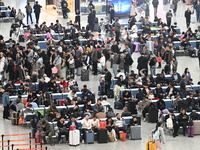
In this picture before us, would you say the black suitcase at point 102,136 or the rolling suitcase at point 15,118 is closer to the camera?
the black suitcase at point 102,136

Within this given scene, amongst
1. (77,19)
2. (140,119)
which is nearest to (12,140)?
(140,119)

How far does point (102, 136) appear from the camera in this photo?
98.1ft

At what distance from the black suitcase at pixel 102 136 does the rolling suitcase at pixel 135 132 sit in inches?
45.3

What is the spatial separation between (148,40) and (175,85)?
744 centimetres

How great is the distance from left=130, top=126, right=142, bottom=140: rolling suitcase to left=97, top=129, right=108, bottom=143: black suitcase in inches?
45.3

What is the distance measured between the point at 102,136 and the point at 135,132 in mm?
1441

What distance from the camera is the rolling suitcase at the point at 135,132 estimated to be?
3042 centimetres

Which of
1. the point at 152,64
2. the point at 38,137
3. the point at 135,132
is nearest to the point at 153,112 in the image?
the point at 135,132

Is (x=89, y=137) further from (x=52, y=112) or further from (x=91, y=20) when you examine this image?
(x=91, y=20)

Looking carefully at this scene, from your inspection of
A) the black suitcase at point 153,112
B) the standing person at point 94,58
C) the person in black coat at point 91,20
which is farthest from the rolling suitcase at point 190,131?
the person in black coat at point 91,20

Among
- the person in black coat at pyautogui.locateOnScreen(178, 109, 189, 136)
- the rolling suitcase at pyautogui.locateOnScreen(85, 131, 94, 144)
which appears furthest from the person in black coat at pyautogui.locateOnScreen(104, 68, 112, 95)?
the rolling suitcase at pyautogui.locateOnScreen(85, 131, 94, 144)

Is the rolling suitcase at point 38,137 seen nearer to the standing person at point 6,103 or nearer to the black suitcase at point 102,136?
the black suitcase at point 102,136

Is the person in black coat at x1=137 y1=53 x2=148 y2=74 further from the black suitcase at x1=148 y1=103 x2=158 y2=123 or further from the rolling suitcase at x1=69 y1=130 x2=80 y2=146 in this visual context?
the rolling suitcase at x1=69 y1=130 x2=80 y2=146

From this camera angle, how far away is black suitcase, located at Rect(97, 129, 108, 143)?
29.9 m
